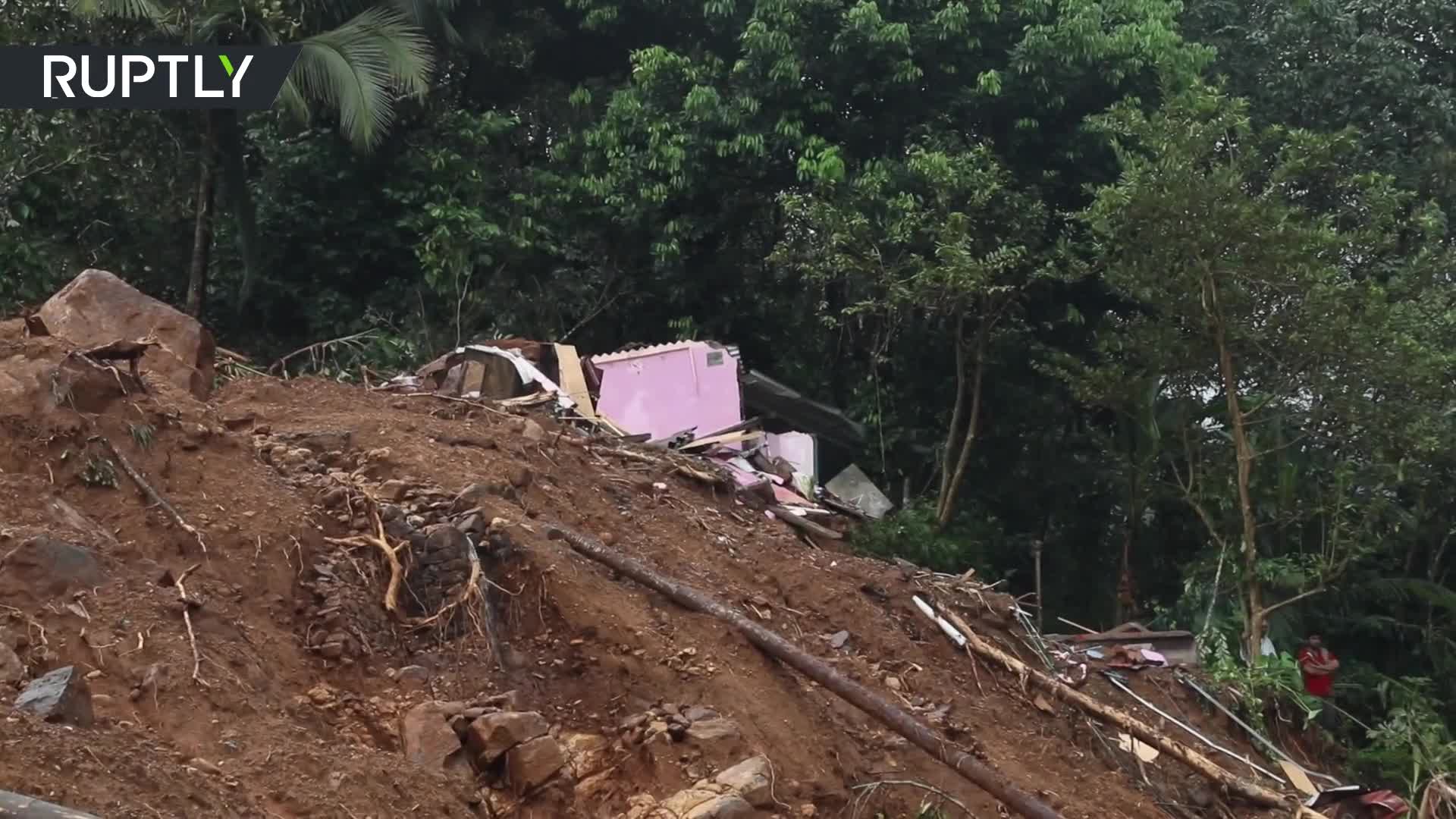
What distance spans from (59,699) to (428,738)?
1196 mm

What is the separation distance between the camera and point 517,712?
4.61 m

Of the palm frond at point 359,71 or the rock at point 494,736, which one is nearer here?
the rock at point 494,736

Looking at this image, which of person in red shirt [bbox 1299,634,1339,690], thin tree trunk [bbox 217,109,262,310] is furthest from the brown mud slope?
thin tree trunk [bbox 217,109,262,310]

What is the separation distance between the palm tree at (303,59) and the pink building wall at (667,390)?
3353 mm

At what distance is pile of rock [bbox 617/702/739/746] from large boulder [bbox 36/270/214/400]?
9.39ft

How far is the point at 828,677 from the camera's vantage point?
5391mm

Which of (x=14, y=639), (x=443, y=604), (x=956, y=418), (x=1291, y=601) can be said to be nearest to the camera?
(x=14, y=639)

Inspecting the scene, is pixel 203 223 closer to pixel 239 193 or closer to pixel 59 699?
pixel 239 193

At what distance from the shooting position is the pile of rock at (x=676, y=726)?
494cm

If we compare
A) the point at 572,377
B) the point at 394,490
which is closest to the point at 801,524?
the point at 572,377

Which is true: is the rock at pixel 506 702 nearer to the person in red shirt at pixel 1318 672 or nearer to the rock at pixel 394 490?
the rock at pixel 394 490

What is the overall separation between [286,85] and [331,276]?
2.88 m

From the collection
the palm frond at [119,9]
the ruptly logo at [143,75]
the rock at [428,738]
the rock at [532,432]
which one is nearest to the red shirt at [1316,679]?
the rock at [532,432]

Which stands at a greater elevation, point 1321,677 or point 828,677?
point 828,677
